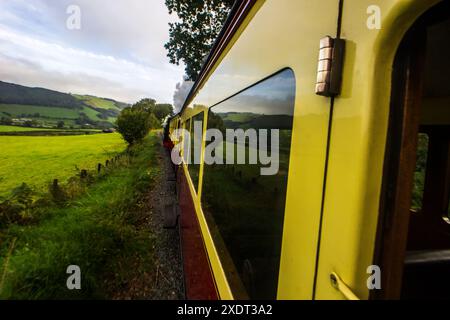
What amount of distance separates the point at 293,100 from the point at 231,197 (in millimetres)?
1034

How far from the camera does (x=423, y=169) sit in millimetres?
3023

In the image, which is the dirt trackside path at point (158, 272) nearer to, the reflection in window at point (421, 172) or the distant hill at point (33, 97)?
the reflection in window at point (421, 172)

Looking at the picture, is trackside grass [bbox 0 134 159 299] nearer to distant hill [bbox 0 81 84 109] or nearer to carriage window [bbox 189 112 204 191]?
carriage window [bbox 189 112 204 191]

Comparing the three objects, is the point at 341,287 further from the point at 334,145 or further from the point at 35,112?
the point at 35,112

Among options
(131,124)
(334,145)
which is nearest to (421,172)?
(334,145)

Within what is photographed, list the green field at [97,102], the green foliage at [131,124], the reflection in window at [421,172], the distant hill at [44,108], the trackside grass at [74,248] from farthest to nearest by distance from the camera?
the green field at [97,102] → the distant hill at [44,108] → the green foliage at [131,124] → the trackside grass at [74,248] → the reflection in window at [421,172]

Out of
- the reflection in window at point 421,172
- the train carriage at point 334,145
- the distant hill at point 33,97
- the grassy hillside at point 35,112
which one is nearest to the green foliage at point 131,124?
the reflection in window at point 421,172

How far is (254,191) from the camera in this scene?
1.47m

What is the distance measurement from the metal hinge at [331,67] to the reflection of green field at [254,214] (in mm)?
289

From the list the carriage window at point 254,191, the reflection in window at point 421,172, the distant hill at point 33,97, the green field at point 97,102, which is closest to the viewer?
the carriage window at point 254,191

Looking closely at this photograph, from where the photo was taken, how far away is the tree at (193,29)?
16.8 meters

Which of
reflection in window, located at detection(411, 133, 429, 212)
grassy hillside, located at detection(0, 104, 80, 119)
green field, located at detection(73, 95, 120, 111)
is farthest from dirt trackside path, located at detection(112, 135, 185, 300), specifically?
green field, located at detection(73, 95, 120, 111)

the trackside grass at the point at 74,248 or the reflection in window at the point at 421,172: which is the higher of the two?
the reflection in window at the point at 421,172

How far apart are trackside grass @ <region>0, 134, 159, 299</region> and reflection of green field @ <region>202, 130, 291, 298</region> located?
2.75 m
